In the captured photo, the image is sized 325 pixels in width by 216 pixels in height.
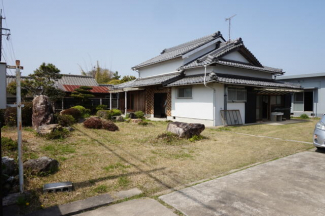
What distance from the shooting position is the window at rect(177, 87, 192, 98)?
1365 centimetres

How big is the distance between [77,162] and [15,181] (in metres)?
1.47

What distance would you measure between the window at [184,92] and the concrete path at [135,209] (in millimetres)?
10939

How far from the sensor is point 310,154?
615cm

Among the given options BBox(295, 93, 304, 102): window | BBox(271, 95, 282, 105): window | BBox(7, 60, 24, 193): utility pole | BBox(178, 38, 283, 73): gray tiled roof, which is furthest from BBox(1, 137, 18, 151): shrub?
BBox(295, 93, 304, 102): window

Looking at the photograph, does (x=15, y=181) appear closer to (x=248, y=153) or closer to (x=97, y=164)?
(x=97, y=164)

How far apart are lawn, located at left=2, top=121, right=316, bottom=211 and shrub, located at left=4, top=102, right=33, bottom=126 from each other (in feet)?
10.2

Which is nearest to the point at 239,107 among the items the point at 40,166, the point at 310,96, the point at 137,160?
the point at 137,160

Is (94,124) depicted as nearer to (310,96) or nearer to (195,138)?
(195,138)

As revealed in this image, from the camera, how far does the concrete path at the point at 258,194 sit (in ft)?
9.64

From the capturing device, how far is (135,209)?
291 cm

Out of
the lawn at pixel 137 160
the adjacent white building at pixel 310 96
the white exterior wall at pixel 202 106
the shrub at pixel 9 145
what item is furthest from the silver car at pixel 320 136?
the adjacent white building at pixel 310 96

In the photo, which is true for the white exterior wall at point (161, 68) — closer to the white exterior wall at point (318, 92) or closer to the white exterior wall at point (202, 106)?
the white exterior wall at point (202, 106)

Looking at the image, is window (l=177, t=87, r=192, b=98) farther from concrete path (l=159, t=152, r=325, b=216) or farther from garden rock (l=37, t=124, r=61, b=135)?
concrete path (l=159, t=152, r=325, b=216)

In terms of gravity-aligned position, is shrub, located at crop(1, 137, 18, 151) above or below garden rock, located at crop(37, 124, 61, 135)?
below
